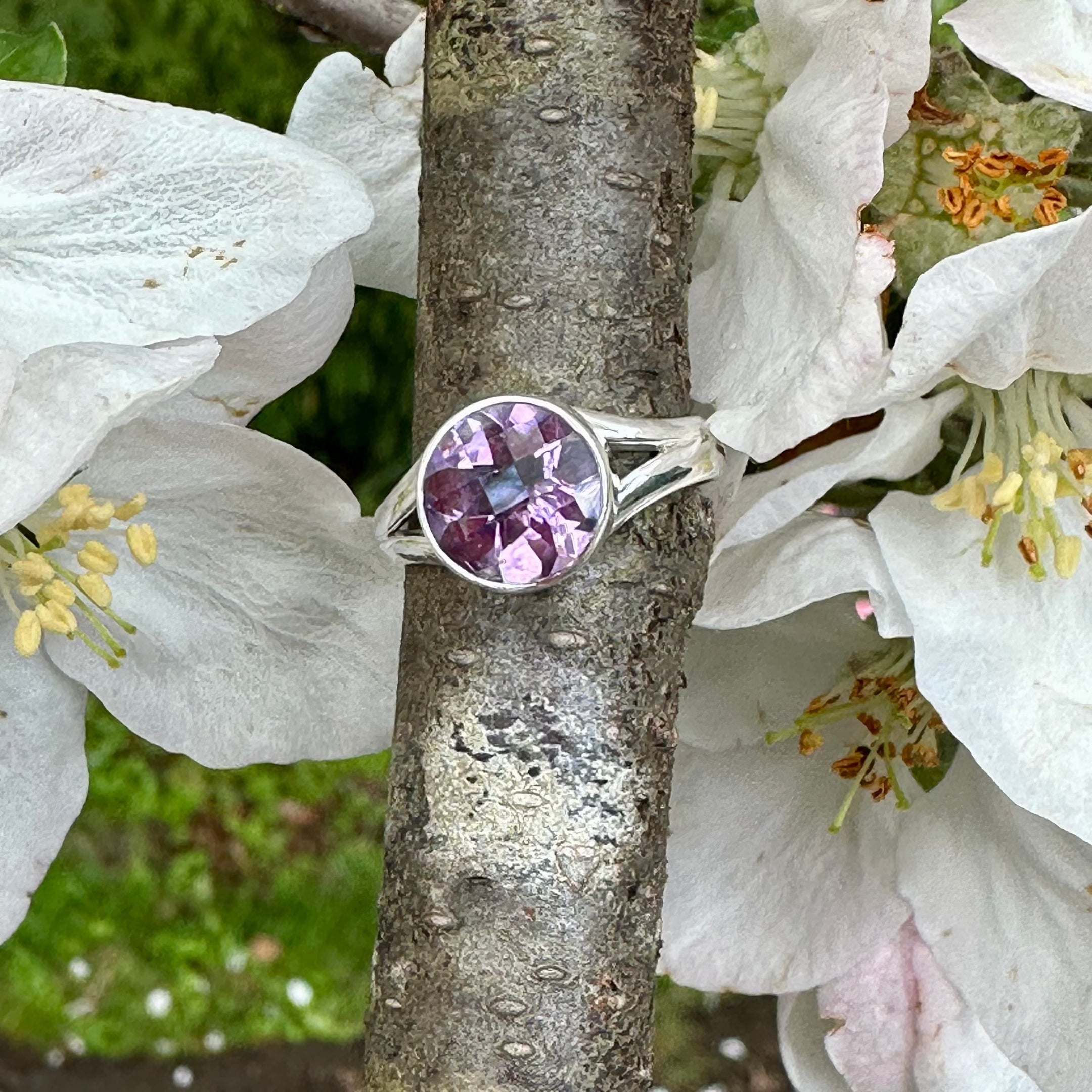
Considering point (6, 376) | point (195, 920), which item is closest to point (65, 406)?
point (6, 376)

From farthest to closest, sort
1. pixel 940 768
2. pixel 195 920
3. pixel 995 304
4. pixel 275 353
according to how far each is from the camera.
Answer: pixel 195 920 < pixel 940 768 < pixel 275 353 < pixel 995 304

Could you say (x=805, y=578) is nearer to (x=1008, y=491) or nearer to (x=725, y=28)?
(x=1008, y=491)

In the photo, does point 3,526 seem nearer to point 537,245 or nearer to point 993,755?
point 537,245

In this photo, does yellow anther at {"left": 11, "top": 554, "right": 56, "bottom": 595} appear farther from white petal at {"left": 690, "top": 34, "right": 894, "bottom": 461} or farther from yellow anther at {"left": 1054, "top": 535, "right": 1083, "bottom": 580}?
yellow anther at {"left": 1054, "top": 535, "right": 1083, "bottom": 580}

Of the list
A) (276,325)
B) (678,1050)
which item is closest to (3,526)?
(276,325)

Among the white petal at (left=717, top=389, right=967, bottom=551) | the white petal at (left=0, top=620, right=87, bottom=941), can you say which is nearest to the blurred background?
the white petal at (left=0, top=620, right=87, bottom=941)

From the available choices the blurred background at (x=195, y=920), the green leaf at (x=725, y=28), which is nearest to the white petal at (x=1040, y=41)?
the green leaf at (x=725, y=28)
